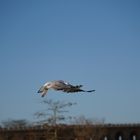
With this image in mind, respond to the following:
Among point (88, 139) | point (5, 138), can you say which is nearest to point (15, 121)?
point (5, 138)

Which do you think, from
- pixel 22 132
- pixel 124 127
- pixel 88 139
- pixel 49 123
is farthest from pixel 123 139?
pixel 49 123

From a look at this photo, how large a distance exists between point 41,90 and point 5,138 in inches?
2836

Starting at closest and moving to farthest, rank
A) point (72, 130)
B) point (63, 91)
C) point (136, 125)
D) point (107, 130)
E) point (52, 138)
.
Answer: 1. point (63, 91)
2. point (52, 138)
3. point (72, 130)
4. point (107, 130)
5. point (136, 125)

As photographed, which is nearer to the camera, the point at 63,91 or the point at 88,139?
the point at 63,91

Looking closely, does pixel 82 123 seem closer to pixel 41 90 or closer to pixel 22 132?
pixel 22 132

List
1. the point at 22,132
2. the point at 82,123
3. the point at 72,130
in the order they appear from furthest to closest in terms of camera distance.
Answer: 1. the point at 22,132
2. the point at 72,130
3. the point at 82,123

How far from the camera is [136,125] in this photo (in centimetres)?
10625

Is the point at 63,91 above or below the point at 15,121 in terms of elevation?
below

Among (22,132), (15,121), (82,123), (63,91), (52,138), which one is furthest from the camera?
(15,121)

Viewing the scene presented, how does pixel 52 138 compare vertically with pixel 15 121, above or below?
below

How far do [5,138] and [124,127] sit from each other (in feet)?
112

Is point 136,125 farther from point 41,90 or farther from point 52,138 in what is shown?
point 41,90

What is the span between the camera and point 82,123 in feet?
222

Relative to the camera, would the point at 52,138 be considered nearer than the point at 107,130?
Yes
